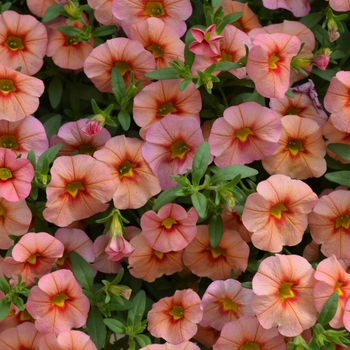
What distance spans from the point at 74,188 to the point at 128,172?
0.40 ft

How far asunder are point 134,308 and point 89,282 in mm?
114

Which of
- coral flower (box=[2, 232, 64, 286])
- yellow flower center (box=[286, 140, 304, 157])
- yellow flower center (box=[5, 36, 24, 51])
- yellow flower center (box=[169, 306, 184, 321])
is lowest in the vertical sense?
yellow flower center (box=[169, 306, 184, 321])

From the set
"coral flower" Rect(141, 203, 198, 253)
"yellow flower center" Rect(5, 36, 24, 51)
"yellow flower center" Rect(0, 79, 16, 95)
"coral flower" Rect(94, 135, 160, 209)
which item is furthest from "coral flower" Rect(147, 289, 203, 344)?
"yellow flower center" Rect(5, 36, 24, 51)

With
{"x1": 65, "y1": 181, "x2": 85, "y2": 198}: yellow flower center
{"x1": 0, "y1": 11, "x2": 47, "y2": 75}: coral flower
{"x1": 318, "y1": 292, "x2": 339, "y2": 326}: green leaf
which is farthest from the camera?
{"x1": 0, "y1": 11, "x2": 47, "y2": 75}: coral flower

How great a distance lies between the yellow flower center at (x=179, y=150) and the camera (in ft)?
4.48

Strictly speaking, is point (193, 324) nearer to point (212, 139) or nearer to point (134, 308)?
point (134, 308)

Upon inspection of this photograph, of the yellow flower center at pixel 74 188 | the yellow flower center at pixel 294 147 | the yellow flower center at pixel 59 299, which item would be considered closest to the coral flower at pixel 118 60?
the yellow flower center at pixel 74 188

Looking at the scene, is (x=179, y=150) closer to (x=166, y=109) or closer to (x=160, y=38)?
(x=166, y=109)

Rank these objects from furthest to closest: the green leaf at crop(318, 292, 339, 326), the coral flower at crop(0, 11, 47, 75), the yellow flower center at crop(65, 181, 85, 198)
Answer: the coral flower at crop(0, 11, 47, 75)
the yellow flower center at crop(65, 181, 85, 198)
the green leaf at crop(318, 292, 339, 326)

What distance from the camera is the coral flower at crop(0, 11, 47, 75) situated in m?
1.44

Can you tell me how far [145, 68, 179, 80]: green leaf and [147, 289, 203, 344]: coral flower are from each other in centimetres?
46

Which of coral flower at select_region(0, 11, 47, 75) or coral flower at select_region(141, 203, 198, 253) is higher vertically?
coral flower at select_region(0, 11, 47, 75)

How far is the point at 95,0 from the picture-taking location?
142cm

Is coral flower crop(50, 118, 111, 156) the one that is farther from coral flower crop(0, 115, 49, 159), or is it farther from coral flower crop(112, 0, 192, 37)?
coral flower crop(112, 0, 192, 37)
